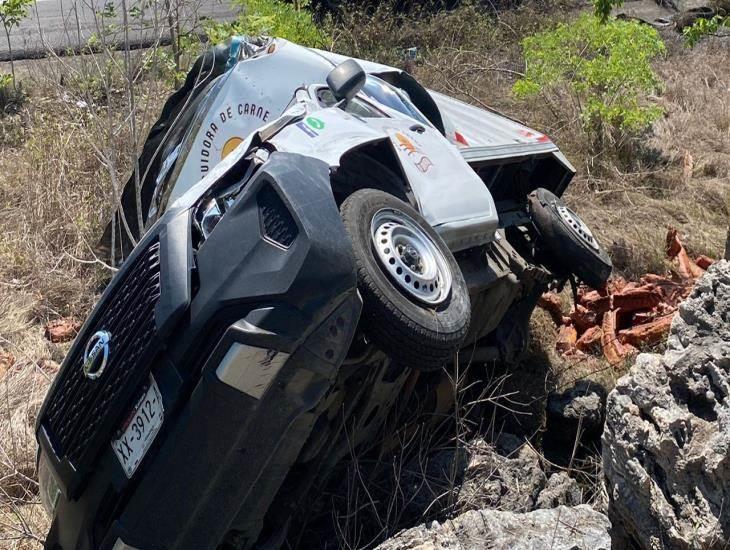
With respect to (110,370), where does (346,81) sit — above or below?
above

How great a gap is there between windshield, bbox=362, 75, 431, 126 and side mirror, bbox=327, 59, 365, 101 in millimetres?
578

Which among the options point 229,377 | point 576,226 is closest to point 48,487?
point 229,377

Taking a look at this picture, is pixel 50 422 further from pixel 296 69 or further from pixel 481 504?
pixel 296 69

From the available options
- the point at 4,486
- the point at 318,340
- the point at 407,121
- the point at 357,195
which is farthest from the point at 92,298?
the point at 318,340

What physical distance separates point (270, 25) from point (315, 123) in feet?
14.7

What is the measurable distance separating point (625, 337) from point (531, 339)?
21.3 inches

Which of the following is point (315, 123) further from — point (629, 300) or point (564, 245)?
point (629, 300)

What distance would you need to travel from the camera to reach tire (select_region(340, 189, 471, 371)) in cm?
341

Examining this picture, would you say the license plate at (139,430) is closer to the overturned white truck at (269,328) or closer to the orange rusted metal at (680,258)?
the overturned white truck at (269,328)

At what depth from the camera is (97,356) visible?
3377mm

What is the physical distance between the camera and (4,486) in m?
4.37

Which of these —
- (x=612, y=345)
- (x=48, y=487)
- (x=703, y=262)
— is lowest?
(x=703, y=262)

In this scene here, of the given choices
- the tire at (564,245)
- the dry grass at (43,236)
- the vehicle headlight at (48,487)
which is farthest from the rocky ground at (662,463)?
the dry grass at (43,236)

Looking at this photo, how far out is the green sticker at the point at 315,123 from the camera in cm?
412
